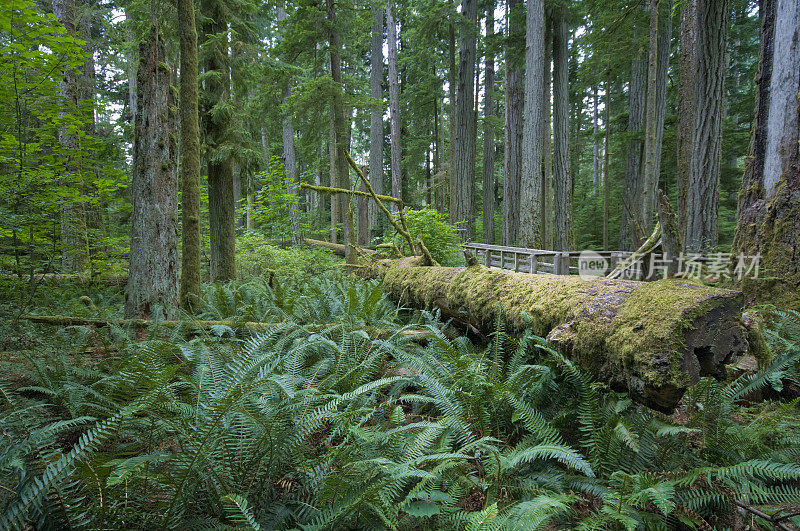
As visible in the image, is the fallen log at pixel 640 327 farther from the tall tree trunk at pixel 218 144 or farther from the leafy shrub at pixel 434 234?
the tall tree trunk at pixel 218 144

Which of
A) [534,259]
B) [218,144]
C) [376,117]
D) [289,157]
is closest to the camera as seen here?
[218,144]

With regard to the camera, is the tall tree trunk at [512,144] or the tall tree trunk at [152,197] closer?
the tall tree trunk at [152,197]

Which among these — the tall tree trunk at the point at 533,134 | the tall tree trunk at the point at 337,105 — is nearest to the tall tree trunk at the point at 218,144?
the tall tree trunk at the point at 337,105

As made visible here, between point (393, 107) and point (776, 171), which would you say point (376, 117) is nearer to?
point (393, 107)

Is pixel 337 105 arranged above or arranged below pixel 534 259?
above

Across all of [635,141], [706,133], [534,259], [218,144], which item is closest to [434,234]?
[534,259]

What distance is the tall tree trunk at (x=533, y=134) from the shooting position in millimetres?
11648

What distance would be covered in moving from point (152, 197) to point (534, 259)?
8.20 meters

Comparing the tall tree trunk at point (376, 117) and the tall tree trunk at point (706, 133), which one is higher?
the tall tree trunk at point (376, 117)

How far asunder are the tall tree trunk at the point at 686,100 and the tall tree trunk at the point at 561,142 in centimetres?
534

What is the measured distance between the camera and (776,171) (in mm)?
4406

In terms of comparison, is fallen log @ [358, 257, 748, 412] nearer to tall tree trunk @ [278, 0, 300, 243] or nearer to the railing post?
the railing post

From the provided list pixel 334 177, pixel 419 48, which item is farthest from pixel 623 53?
pixel 334 177

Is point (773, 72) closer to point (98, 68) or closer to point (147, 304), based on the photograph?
point (147, 304)
